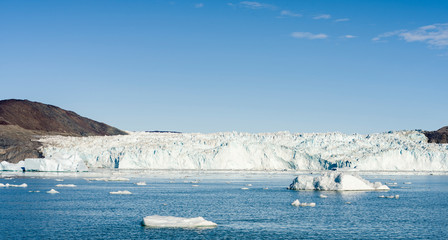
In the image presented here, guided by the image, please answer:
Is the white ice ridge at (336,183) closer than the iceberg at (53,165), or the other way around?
the white ice ridge at (336,183)

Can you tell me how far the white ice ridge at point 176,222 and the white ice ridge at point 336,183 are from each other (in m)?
18.6

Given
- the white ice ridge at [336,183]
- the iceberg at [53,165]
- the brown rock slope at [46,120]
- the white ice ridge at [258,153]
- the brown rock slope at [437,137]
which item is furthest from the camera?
the brown rock slope at [46,120]

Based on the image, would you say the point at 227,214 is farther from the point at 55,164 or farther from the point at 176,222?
the point at 55,164

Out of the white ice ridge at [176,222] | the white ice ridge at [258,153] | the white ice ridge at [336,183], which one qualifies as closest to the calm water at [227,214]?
the white ice ridge at [176,222]

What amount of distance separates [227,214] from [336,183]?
49.0 feet

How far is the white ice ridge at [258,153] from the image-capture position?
217ft

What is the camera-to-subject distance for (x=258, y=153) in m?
68.5

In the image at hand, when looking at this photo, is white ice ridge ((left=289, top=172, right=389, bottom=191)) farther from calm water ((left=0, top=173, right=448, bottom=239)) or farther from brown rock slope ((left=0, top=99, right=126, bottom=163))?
brown rock slope ((left=0, top=99, right=126, bottom=163))

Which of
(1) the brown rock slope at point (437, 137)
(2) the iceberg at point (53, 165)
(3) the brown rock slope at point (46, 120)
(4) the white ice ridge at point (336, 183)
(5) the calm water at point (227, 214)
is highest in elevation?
(3) the brown rock slope at point (46, 120)

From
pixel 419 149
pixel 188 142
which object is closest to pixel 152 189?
pixel 188 142

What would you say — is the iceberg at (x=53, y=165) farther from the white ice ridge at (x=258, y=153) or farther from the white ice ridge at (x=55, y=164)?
the white ice ridge at (x=258, y=153)

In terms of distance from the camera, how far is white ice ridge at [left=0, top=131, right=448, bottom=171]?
6612 centimetres

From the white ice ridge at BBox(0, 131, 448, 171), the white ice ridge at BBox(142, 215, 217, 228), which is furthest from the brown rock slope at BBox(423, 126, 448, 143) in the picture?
the white ice ridge at BBox(142, 215, 217, 228)

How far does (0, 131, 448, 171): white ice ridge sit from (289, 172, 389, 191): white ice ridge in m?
26.2
